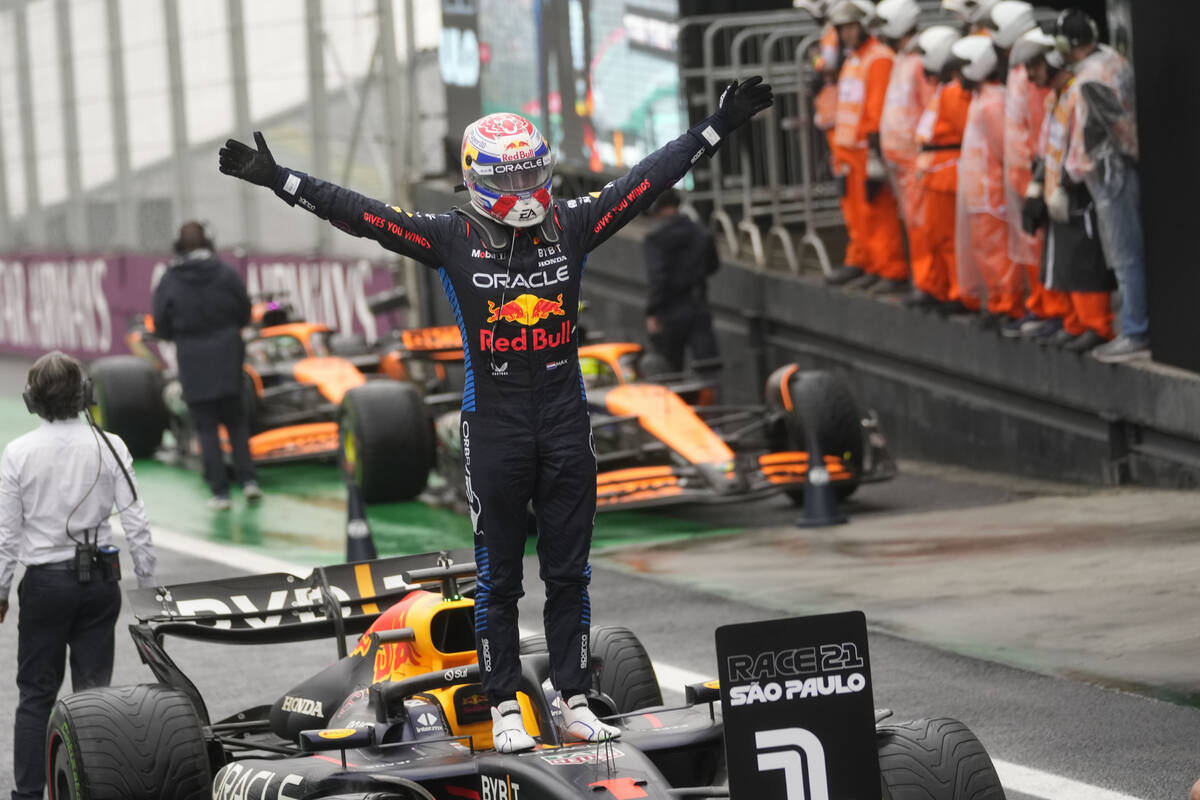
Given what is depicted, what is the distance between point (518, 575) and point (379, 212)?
4.02 ft

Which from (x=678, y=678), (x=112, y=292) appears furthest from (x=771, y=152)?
(x=112, y=292)

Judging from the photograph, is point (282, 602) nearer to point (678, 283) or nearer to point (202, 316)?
point (202, 316)

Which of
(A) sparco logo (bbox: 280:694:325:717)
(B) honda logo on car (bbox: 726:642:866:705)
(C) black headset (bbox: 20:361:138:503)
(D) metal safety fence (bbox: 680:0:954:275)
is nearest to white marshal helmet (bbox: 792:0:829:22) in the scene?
(D) metal safety fence (bbox: 680:0:954:275)

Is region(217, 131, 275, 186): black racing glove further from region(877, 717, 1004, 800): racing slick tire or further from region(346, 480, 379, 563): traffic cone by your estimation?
region(346, 480, 379, 563): traffic cone

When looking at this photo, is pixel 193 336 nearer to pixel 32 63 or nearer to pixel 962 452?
pixel 962 452

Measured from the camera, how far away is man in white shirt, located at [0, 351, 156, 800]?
779 centimetres

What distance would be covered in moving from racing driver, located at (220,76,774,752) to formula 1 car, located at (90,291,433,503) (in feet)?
26.8

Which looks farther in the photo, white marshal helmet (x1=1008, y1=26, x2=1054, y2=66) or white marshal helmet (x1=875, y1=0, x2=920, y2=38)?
white marshal helmet (x1=875, y1=0, x2=920, y2=38)

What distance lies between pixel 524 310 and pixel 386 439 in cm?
829

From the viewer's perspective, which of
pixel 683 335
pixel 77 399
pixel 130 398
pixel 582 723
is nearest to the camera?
pixel 582 723

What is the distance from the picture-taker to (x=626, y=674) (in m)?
7.52

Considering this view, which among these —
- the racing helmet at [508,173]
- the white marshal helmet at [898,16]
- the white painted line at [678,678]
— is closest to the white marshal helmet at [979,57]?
the white marshal helmet at [898,16]

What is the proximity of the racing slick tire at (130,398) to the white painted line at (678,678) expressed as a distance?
2.89m

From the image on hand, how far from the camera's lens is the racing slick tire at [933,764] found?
579 cm
